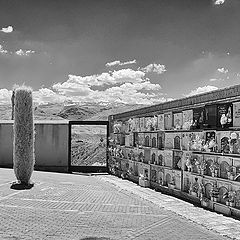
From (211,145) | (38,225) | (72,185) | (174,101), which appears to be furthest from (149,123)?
(38,225)

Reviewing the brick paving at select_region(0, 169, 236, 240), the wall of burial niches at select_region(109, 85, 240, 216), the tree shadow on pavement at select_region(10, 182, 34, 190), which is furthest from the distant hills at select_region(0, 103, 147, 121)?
the brick paving at select_region(0, 169, 236, 240)

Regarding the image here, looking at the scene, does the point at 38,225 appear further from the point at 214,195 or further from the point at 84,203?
the point at 214,195

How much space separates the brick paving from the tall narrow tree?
1179 millimetres

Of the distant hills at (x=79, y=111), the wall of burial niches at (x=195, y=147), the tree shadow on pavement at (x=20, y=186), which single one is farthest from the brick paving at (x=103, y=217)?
the distant hills at (x=79, y=111)

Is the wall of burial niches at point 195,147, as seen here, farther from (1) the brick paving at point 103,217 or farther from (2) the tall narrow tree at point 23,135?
(2) the tall narrow tree at point 23,135

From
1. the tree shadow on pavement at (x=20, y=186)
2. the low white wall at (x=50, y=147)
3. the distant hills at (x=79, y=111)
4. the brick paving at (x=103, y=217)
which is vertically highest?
the distant hills at (x=79, y=111)

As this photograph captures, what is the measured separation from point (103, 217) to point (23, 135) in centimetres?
691

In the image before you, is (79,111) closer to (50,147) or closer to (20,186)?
(50,147)

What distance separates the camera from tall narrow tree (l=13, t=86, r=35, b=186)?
15.5 metres

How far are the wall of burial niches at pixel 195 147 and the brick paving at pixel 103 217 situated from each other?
662mm

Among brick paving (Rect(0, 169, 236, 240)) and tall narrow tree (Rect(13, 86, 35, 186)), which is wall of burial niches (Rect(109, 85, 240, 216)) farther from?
tall narrow tree (Rect(13, 86, 35, 186))

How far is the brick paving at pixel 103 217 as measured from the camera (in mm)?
8133

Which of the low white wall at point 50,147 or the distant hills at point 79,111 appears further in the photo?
the distant hills at point 79,111

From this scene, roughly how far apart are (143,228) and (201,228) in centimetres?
133
